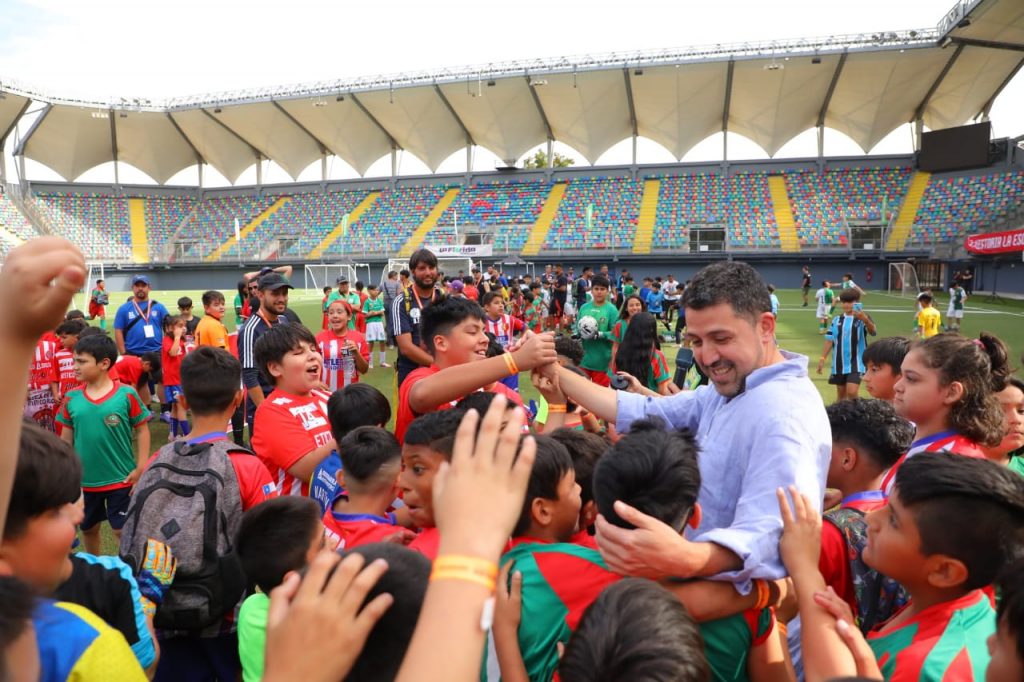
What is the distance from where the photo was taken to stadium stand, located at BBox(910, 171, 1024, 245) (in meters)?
32.9

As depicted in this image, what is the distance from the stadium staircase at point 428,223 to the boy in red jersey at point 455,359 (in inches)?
1524

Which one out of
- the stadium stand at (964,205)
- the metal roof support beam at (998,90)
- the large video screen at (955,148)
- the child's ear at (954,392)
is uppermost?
the metal roof support beam at (998,90)

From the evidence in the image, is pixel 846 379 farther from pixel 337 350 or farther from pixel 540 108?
pixel 540 108

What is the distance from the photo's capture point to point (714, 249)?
37.3 m

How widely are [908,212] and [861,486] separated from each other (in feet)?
133

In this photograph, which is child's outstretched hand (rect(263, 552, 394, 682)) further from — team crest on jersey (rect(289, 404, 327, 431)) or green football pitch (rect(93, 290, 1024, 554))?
green football pitch (rect(93, 290, 1024, 554))

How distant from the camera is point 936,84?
3653 centimetres

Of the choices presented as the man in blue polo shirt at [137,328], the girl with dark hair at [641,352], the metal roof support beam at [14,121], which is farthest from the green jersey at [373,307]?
the metal roof support beam at [14,121]

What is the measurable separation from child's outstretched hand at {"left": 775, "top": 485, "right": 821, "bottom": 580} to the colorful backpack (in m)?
0.61

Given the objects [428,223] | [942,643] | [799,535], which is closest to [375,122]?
[428,223]

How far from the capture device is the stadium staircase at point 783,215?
119ft

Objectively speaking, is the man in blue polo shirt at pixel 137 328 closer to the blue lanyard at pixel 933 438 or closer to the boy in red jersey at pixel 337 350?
the boy in red jersey at pixel 337 350

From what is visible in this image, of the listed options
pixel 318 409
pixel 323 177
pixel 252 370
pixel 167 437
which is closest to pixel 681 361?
pixel 318 409

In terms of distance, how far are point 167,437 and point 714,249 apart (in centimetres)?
3434
